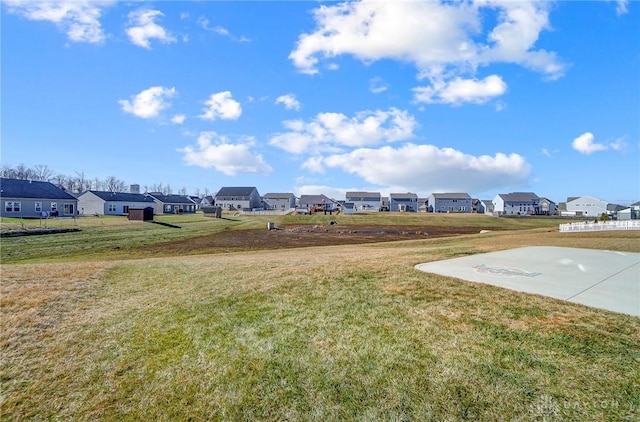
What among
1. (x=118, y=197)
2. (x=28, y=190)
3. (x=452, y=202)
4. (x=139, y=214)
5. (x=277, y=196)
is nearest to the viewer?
(x=139, y=214)

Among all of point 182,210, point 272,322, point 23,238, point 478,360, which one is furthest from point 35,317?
point 182,210

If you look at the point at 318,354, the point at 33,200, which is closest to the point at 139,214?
the point at 33,200

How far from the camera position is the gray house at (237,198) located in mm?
94500

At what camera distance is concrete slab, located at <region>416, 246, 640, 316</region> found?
6461 millimetres

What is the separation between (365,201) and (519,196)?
44437mm

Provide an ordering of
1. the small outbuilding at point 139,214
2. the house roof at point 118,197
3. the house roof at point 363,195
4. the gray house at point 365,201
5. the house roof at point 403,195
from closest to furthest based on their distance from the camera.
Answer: the small outbuilding at point 139,214, the house roof at point 118,197, the house roof at point 403,195, the gray house at point 365,201, the house roof at point 363,195

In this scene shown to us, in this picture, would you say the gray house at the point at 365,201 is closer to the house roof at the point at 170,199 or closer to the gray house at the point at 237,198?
the gray house at the point at 237,198

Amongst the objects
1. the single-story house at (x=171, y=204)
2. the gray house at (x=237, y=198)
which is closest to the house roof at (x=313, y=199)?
the gray house at (x=237, y=198)

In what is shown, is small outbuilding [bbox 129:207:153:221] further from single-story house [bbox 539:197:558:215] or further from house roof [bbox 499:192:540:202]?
single-story house [bbox 539:197:558:215]

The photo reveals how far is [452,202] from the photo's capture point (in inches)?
3762

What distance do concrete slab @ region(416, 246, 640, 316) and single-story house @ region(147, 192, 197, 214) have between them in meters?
78.8

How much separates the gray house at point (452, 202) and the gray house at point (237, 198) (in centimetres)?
5147

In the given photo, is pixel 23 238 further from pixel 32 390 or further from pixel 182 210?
pixel 182 210

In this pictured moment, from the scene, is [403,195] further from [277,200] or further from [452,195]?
[277,200]
